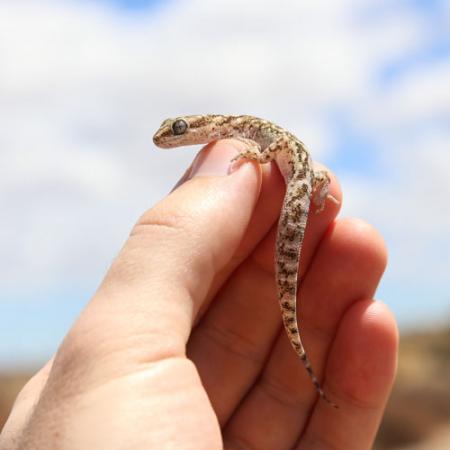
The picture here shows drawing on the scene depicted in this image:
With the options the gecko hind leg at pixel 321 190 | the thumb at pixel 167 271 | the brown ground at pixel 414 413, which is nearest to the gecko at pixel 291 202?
the gecko hind leg at pixel 321 190

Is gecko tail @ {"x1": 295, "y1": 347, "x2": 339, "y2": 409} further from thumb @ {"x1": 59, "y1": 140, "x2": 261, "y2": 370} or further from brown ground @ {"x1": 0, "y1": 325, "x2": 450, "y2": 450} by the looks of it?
brown ground @ {"x1": 0, "y1": 325, "x2": 450, "y2": 450}

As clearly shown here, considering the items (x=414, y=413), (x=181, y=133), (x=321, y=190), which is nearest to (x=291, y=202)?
(x=321, y=190)

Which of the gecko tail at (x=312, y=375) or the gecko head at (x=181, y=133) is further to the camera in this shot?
the gecko head at (x=181, y=133)

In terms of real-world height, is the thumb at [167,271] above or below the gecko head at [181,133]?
below

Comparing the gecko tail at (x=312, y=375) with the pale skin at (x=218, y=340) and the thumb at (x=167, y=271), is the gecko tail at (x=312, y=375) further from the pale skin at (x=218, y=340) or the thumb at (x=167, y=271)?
the thumb at (x=167, y=271)

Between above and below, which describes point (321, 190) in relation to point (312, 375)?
above

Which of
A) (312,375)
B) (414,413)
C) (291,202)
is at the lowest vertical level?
(414,413)

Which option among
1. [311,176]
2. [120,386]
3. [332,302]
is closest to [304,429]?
[332,302]

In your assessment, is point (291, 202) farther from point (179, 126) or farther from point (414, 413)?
point (414, 413)
